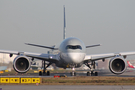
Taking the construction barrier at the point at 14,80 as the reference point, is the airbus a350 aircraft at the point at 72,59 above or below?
above

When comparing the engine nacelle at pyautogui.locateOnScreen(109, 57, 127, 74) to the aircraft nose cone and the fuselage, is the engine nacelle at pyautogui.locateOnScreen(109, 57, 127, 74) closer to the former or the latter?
the fuselage

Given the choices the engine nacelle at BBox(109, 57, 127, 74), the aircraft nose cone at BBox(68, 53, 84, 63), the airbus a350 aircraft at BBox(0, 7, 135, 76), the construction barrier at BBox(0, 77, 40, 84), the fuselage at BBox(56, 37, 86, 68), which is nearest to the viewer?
the construction barrier at BBox(0, 77, 40, 84)

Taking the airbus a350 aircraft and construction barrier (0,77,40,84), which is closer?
construction barrier (0,77,40,84)

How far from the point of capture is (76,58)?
2950 cm

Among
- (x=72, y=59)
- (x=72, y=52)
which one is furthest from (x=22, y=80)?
(x=72, y=52)

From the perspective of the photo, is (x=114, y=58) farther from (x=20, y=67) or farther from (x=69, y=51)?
(x=20, y=67)

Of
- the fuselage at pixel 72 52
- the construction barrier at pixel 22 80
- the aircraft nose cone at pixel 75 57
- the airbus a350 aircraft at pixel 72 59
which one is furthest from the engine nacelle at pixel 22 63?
the construction barrier at pixel 22 80

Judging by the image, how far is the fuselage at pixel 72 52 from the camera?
29.5 m

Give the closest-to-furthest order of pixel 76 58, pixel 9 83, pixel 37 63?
pixel 9 83
pixel 76 58
pixel 37 63

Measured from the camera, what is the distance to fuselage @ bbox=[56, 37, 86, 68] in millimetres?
29516

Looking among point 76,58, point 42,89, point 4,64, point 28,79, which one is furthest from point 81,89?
point 4,64

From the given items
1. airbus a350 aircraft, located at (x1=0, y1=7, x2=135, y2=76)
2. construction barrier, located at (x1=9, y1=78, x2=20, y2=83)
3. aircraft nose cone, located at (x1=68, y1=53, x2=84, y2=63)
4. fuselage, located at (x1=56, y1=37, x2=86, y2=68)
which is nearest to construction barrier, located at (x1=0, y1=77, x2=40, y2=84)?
construction barrier, located at (x1=9, y1=78, x2=20, y2=83)

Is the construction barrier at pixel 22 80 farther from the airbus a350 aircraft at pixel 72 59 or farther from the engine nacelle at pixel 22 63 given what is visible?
the engine nacelle at pixel 22 63

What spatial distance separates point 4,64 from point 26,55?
71.1ft
